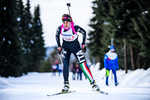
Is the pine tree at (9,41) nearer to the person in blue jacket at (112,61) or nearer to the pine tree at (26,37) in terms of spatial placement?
the pine tree at (26,37)

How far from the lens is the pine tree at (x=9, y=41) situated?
19031mm

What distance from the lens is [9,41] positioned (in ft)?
66.7

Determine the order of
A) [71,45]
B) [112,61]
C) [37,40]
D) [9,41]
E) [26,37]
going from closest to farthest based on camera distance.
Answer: [71,45]
[112,61]
[9,41]
[26,37]
[37,40]

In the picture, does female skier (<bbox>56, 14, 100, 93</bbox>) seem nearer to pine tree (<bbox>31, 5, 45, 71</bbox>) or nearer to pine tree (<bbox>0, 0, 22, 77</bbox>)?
pine tree (<bbox>0, 0, 22, 77</bbox>)

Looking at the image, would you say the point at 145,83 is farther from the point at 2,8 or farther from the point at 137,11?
the point at 2,8

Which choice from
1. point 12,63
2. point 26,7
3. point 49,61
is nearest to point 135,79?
point 12,63

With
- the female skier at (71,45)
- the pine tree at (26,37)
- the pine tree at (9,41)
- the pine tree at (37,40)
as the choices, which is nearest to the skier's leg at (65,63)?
the female skier at (71,45)

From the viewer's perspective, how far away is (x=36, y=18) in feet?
152

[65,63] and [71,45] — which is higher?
[71,45]

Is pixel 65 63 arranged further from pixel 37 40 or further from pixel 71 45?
pixel 37 40

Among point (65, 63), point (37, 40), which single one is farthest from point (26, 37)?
point (65, 63)

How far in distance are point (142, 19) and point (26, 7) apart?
29.5 meters

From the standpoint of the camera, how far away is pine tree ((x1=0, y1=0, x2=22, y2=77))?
19.0m

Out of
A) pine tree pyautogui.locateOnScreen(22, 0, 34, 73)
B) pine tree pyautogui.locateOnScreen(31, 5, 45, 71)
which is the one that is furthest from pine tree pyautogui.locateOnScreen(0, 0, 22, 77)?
pine tree pyautogui.locateOnScreen(31, 5, 45, 71)
